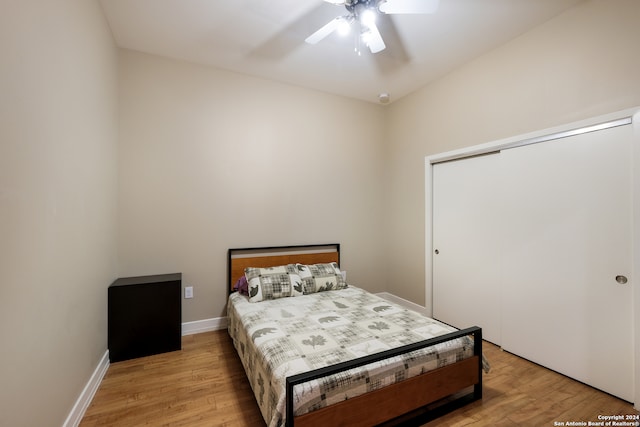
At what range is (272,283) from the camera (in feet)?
9.54

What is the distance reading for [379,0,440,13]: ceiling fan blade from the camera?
1.78 meters

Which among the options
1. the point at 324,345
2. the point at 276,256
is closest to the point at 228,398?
the point at 324,345

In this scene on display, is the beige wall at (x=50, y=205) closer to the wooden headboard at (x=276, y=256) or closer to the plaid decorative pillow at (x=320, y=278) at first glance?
the wooden headboard at (x=276, y=256)

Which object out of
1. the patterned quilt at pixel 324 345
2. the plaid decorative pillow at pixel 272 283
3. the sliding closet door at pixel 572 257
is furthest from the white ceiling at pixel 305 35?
the patterned quilt at pixel 324 345

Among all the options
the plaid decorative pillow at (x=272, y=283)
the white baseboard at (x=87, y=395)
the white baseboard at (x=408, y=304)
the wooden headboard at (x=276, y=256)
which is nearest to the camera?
the white baseboard at (x=87, y=395)

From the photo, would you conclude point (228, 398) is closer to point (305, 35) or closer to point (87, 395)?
point (87, 395)

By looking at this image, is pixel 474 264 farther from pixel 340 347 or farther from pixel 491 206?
pixel 340 347

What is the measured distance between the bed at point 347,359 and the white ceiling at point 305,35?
7.73 feet

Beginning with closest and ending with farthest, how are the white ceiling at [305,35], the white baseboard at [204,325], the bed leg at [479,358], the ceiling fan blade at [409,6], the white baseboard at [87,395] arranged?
the white baseboard at [87,395] → the ceiling fan blade at [409,6] → the bed leg at [479,358] → the white ceiling at [305,35] → the white baseboard at [204,325]

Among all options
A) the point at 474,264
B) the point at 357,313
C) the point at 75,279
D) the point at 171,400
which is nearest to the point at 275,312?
the point at 357,313

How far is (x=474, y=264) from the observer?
3051 millimetres

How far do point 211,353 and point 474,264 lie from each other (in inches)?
113

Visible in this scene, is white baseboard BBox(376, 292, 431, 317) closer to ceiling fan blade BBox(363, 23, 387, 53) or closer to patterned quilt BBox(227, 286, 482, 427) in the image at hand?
patterned quilt BBox(227, 286, 482, 427)

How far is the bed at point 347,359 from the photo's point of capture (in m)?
1.47
